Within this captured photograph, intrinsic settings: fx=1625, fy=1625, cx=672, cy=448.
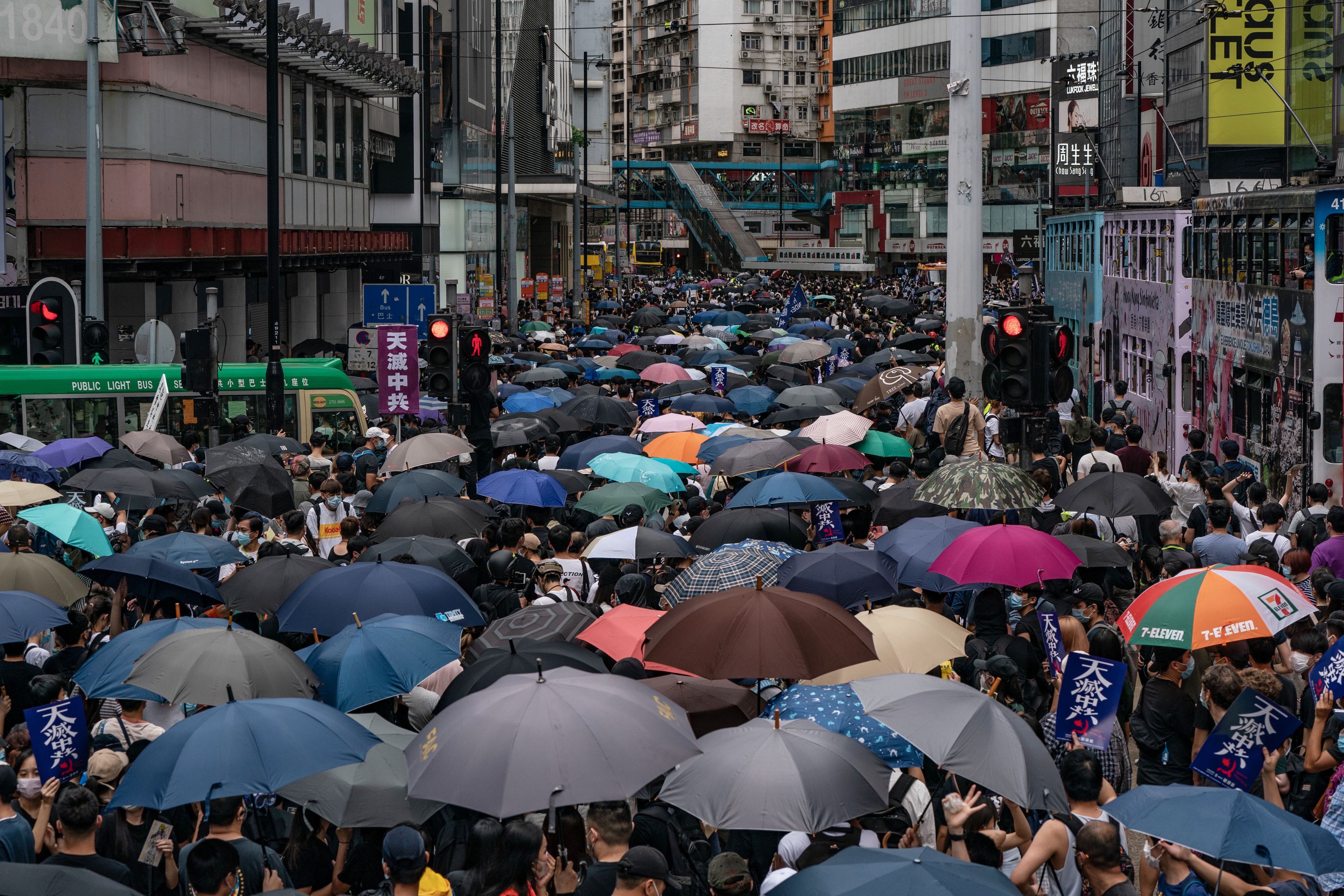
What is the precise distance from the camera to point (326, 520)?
42.4ft

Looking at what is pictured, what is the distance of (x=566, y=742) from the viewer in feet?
20.6

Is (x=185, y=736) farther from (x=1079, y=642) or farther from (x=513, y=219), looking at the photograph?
(x=513, y=219)

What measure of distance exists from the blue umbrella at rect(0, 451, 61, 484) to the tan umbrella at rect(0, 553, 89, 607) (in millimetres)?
4755

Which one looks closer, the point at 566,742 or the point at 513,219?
the point at 566,742

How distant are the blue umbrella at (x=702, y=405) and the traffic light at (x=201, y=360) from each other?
5.71 meters

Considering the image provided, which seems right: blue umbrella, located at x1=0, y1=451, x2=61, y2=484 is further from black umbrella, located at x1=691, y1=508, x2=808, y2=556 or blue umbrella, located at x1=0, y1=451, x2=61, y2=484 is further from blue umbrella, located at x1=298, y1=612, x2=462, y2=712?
blue umbrella, located at x1=298, y1=612, x2=462, y2=712

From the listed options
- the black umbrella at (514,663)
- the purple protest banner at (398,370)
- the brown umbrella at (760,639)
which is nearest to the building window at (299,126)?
the purple protest banner at (398,370)

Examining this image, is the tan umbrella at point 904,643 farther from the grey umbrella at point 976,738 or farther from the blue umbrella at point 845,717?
the grey umbrella at point 976,738

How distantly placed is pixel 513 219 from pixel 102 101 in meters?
19.5

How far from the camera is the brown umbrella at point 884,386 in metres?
20.0

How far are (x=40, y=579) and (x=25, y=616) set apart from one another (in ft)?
4.00

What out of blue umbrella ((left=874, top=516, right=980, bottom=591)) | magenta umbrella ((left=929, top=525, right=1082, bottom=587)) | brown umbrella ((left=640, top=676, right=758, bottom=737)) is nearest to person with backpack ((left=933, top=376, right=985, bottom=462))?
blue umbrella ((left=874, top=516, right=980, bottom=591))

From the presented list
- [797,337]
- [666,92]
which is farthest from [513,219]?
[666,92]

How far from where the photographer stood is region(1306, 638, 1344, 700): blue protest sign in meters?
7.43
